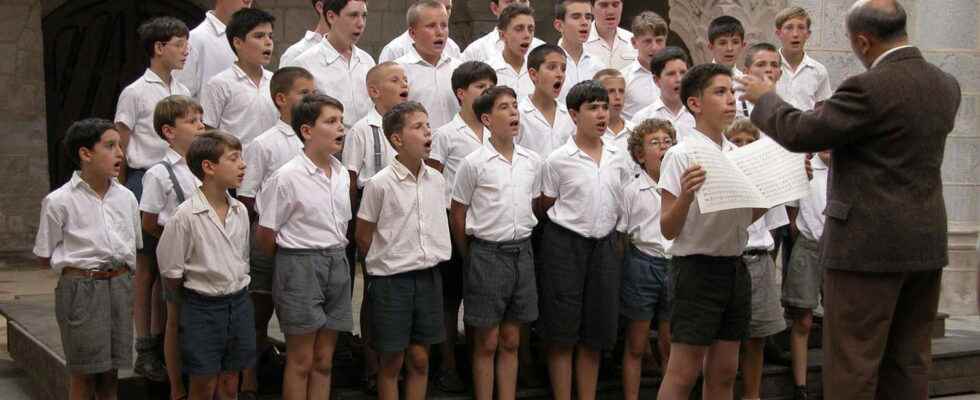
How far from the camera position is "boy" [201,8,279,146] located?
6.30m

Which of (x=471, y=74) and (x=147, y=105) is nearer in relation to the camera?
(x=147, y=105)

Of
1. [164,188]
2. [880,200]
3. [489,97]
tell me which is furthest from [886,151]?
[164,188]

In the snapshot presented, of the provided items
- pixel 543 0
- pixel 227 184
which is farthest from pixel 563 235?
pixel 543 0

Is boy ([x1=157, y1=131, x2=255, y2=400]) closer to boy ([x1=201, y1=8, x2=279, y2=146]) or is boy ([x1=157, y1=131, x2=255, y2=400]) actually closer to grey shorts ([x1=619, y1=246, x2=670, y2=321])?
boy ([x1=201, y1=8, x2=279, y2=146])

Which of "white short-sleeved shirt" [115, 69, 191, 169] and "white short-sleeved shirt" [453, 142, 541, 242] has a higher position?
"white short-sleeved shirt" [115, 69, 191, 169]

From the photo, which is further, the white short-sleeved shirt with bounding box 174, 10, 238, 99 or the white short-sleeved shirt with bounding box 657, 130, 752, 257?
the white short-sleeved shirt with bounding box 174, 10, 238, 99

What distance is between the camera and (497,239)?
20.1 feet

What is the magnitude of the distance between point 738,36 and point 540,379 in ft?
7.07

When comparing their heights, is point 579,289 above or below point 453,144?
below

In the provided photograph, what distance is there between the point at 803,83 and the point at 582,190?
1.88m

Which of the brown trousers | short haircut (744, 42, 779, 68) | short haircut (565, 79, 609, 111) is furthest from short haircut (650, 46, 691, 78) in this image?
the brown trousers

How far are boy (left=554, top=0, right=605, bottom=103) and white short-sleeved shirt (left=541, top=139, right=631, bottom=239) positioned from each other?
2.99ft

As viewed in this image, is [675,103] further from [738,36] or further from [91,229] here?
[91,229]

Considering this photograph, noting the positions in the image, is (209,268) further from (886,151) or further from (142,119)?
(886,151)
